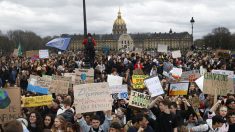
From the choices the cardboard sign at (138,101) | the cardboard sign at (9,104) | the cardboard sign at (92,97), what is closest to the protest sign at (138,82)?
the cardboard sign at (138,101)

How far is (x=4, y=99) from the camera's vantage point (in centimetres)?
859

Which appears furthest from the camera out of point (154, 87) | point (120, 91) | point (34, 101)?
point (120, 91)

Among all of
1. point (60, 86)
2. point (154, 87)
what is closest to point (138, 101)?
point (154, 87)

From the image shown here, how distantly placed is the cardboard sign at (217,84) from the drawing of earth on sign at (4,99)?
4.46 m

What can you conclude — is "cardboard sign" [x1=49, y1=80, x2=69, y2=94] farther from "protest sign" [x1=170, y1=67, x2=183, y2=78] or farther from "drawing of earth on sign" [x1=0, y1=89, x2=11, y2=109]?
"protest sign" [x1=170, y1=67, x2=183, y2=78]

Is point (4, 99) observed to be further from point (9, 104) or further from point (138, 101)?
point (138, 101)

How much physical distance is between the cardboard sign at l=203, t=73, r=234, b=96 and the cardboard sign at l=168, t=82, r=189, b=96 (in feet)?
1.43

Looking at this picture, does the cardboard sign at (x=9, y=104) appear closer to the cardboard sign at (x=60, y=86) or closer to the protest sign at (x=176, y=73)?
the cardboard sign at (x=60, y=86)

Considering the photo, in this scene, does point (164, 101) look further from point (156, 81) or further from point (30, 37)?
point (30, 37)

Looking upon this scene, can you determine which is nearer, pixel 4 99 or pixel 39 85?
pixel 4 99

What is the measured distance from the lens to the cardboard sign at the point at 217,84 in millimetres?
10562

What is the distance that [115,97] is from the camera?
11414mm

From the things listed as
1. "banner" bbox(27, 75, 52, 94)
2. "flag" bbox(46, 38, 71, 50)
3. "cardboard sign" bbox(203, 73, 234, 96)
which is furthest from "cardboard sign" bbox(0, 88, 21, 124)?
"flag" bbox(46, 38, 71, 50)

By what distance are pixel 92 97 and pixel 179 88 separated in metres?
2.92
